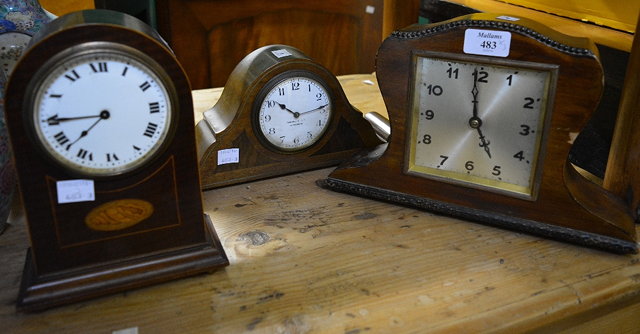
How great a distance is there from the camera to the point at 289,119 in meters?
1.09

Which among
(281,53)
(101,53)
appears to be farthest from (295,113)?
(101,53)

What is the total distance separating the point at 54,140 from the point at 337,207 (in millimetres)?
500

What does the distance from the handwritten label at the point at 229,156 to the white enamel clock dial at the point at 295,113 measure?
6cm

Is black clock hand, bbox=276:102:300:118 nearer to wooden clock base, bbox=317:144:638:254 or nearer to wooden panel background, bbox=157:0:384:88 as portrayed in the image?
wooden clock base, bbox=317:144:638:254

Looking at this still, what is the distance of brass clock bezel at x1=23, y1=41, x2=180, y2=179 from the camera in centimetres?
69

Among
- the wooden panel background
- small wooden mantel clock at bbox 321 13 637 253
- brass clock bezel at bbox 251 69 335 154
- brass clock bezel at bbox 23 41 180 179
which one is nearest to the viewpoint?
brass clock bezel at bbox 23 41 180 179

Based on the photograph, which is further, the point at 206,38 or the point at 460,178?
the point at 206,38

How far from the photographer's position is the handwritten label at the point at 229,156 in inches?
42.7

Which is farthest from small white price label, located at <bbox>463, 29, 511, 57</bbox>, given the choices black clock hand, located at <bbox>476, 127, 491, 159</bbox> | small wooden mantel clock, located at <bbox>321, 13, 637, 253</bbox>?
black clock hand, located at <bbox>476, 127, 491, 159</bbox>

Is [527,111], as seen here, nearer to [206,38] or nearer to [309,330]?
[309,330]

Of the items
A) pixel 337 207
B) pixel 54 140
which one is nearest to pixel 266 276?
pixel 337 207

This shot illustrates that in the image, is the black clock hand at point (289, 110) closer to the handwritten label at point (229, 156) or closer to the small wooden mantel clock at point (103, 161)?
the handwritten label at point (229, 156)

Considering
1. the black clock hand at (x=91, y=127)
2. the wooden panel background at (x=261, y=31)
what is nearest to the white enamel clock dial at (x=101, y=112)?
the black clock hand at (x=91, y=127)

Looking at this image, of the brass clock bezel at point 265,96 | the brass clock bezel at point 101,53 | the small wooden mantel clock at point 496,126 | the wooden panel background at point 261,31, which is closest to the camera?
the brass clock bezel at point 101,53
